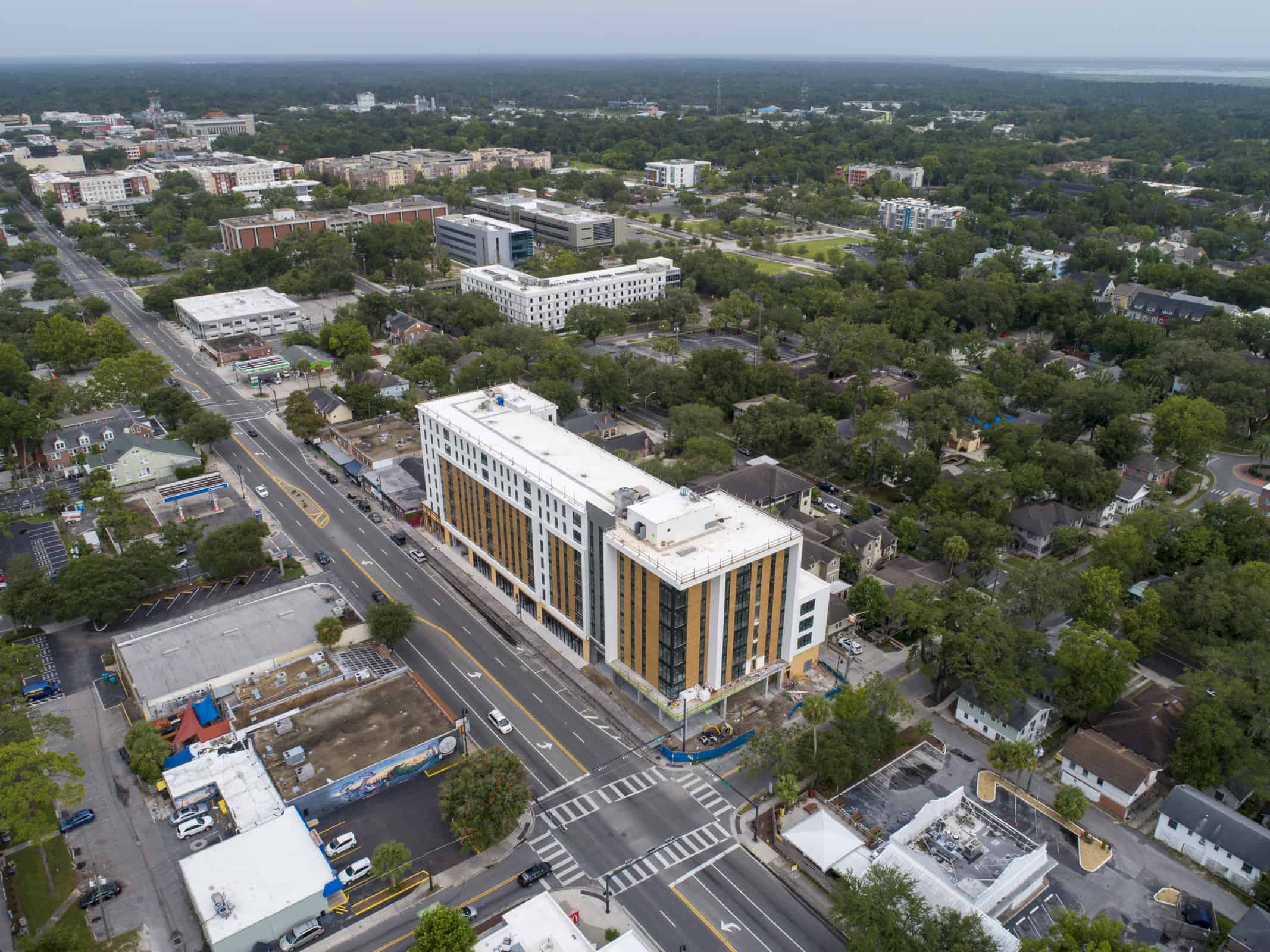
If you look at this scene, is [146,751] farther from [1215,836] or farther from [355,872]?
[1215,836]

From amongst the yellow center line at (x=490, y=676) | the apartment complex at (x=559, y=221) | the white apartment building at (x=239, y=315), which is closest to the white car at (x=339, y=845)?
the yellow center line at (x=490, y=676)

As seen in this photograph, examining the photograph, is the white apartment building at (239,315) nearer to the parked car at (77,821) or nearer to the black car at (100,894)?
the parked car at (77,821)

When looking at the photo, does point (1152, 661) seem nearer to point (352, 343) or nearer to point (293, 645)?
point (293, 645)

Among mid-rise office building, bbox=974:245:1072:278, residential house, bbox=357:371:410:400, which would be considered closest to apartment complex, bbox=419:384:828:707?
residential house, bbox=357:371:410:400

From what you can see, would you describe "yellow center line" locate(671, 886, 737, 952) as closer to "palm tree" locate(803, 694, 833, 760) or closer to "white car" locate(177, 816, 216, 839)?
"palm tree" locate(803, 694, 833, 760)

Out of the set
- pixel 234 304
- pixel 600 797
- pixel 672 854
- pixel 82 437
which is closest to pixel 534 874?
pixel 600 797

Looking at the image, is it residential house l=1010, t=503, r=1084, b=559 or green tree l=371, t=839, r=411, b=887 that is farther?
residential house l=1010, t=503, r=1084, b=559

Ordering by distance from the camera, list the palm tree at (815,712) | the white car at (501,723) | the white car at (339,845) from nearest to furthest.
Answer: the white car at (339,845) < the palm tree at (815,712) < the white car at (501,723)
